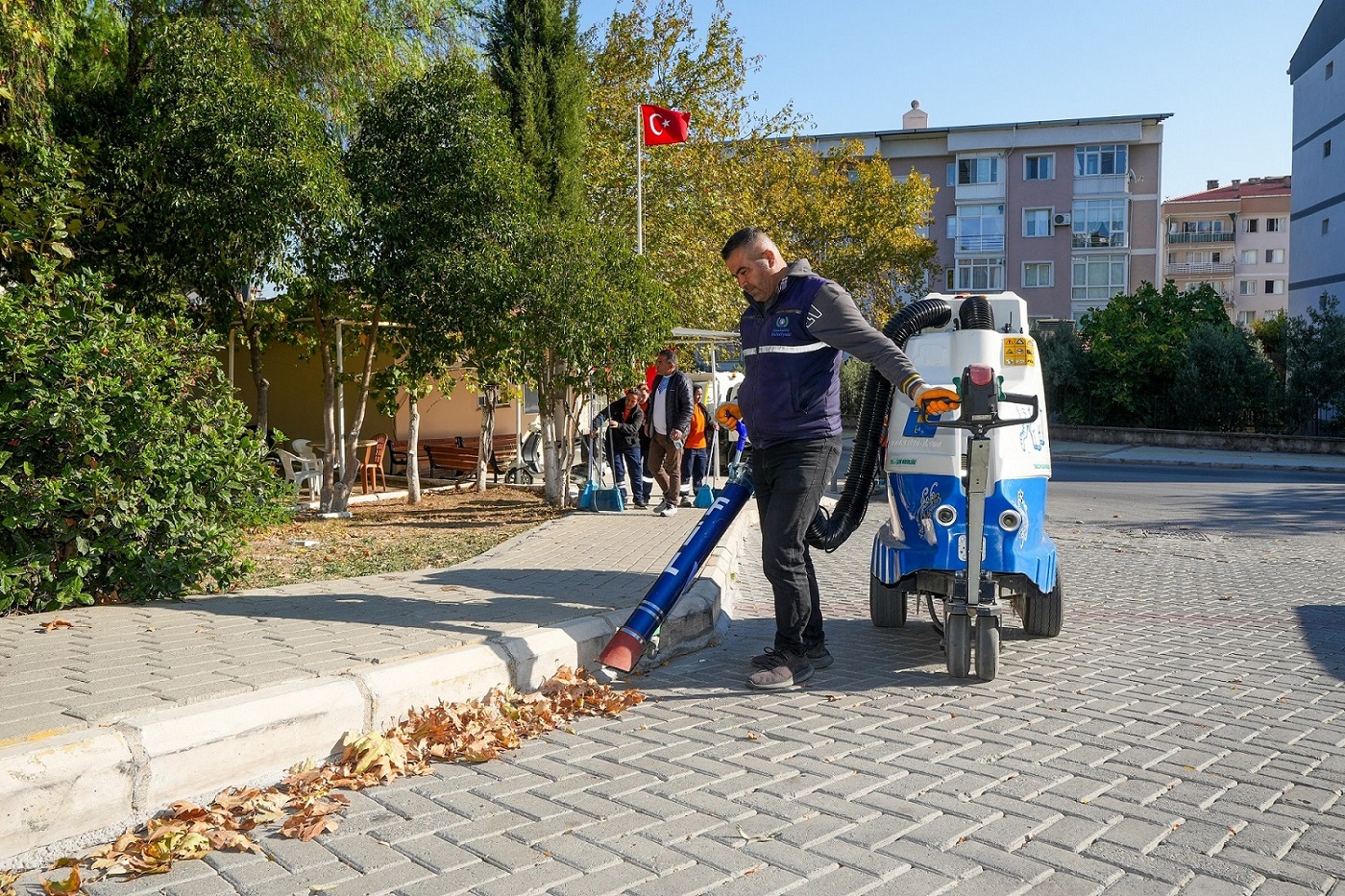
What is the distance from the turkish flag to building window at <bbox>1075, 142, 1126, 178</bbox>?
40.3 metres

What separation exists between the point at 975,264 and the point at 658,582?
180 ft

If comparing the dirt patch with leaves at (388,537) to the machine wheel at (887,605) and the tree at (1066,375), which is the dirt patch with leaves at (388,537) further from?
A: the tree at (1066,375)

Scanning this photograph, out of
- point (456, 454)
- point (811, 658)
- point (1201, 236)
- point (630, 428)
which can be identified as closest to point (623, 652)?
point (811, 658)

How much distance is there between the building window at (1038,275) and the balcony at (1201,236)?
38.8m

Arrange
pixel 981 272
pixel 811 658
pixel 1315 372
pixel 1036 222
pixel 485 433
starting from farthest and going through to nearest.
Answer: pixel 981 272, pixel 1036 222, pixel 1315 372, pixel 485 433, pixel 811 658

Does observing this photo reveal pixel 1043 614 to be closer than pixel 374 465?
Yes

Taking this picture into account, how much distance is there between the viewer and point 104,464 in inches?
243

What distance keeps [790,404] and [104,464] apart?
3.84 meters

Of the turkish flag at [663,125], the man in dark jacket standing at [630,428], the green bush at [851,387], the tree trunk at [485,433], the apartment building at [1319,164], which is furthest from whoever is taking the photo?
the green bush at [851,387]

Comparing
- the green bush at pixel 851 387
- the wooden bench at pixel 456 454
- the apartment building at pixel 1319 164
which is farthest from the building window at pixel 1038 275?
the wooden bench at pixel 456 454

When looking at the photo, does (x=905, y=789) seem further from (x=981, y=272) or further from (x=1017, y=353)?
(x=981, y=272)

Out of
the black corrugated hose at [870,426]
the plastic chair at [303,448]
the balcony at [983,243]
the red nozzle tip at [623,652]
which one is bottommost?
the red nozzle tip at [623,652]

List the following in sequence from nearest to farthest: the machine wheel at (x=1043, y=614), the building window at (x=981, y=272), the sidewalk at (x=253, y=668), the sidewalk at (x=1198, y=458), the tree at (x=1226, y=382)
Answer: the sidewalk at (x=253, y=668), the machine wheel at (x=1043, y=614), the sidewalk at (x=1198, y=458), the tree at (x=1226, y=382), the building window at (x=981, y=272)

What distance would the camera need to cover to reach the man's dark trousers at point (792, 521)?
17.9ft
